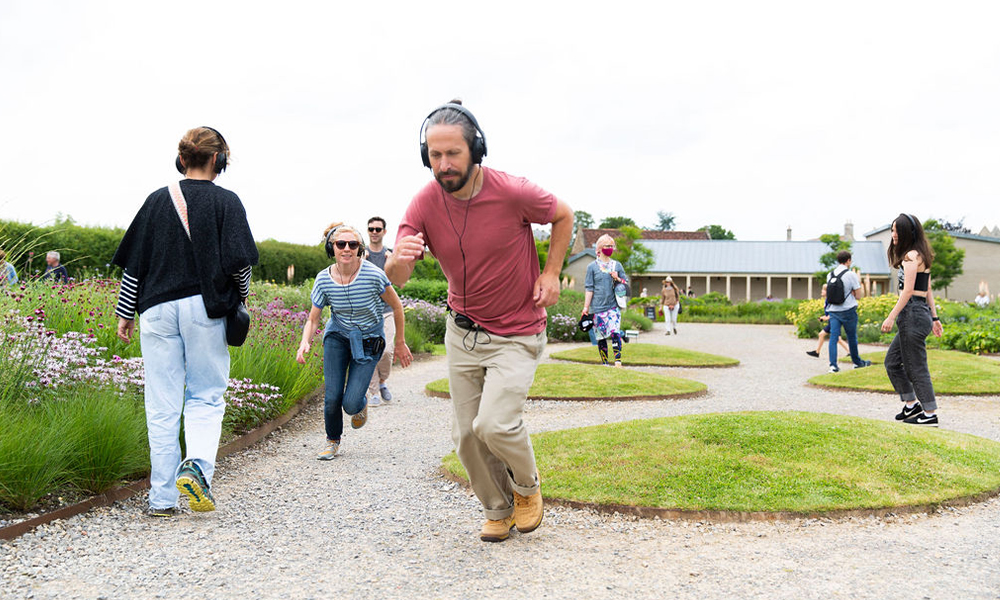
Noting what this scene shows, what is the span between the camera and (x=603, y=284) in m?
12.7

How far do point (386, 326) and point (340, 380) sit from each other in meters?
3.34

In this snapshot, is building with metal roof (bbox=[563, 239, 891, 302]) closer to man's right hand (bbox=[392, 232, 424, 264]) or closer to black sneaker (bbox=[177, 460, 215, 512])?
black sneaker (bbox=[177, 460, 215, 512])

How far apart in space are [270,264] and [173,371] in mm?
26202

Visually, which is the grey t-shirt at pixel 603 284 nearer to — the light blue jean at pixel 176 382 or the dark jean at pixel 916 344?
the dark jean at pixel 916 344

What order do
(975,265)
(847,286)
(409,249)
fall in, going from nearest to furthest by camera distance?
(409,249)
(847,286)
(975,265)

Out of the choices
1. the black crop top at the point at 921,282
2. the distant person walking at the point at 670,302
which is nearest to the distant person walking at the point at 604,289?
the black crop top at the point at 921,282

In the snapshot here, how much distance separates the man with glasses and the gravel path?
3.76 metres

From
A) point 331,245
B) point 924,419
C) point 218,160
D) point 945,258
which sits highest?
point 945,258

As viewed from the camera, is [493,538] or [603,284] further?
[603,284]

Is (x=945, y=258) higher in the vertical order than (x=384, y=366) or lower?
higher

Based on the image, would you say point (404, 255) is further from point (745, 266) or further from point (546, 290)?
point (745, 266)

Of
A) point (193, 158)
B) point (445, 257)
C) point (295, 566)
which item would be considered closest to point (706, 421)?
point (445, 257)

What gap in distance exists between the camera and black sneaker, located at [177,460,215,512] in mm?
4832

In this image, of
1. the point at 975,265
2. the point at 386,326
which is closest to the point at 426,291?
the point at 386,326
